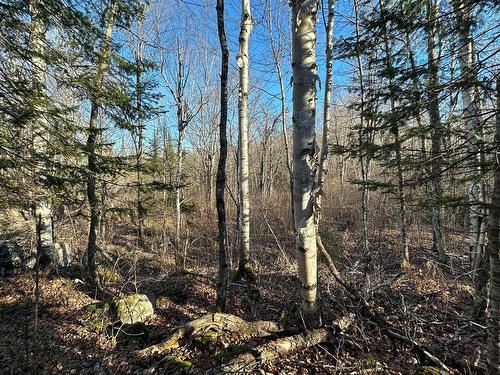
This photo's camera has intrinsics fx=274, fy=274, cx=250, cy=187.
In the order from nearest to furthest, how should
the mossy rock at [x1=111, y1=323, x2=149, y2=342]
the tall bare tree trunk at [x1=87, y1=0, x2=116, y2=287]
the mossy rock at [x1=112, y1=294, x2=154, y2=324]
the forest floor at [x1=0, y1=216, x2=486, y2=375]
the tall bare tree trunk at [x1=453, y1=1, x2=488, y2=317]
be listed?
the tall bare tree trunk at [x1=453, y1=1, x2=488, y2=317] < the forest floor at [x1=0, y1=216, x2=486, y2=375] < the mossy rock at [x1=111, y1=323, x2=149, y2=342] < the mossy rock at [x1=112, y1=294, x2=154, y2=324] < the tall bare tree trunk at [x1=87, y1=0, x2=116, y2=287]

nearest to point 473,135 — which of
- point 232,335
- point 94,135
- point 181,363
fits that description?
point 232,335

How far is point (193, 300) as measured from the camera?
5.09 meters

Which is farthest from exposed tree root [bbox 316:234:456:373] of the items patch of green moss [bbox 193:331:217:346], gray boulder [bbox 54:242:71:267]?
gray boulder [bbox 54:242:71:267]

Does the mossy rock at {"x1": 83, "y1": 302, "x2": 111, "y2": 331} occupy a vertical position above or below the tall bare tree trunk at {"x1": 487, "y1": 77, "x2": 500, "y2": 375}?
below

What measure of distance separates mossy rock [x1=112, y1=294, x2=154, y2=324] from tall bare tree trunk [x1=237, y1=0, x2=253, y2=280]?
6.81 feet

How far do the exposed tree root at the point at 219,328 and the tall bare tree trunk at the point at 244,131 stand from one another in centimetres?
237

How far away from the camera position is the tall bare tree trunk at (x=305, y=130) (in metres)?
2.81

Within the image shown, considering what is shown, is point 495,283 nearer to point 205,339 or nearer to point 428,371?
point 428,371

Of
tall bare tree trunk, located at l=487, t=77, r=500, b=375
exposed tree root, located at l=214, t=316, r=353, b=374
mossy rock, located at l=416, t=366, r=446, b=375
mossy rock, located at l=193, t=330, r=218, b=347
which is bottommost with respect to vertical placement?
mossy rock, located at l=416, t=366, r=446, b=375

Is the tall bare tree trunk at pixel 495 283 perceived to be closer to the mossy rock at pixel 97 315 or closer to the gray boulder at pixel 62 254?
the mossy rock at pixel 97 315

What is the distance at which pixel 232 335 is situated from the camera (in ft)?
10.9

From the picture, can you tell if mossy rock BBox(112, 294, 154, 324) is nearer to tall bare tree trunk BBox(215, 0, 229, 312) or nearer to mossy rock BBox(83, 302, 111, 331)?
mossy rock BBox(83, 302, 111, 331)

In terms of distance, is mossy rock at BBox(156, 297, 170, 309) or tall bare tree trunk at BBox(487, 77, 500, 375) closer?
tall bare tree trunk at BBox(487, 77, 500, 375)

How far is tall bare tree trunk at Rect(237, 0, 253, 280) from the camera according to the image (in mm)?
5586
